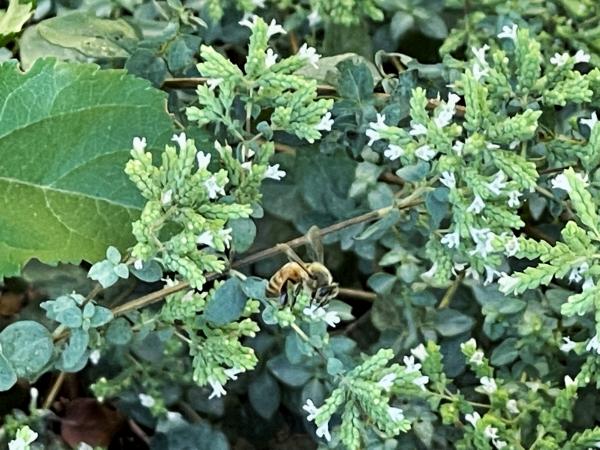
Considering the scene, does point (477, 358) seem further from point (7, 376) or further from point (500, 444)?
point (7, 376)

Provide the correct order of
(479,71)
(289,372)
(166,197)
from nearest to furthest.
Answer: (166,197)
(479,71)
(289,372)

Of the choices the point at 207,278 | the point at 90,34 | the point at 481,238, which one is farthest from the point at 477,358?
the point at 90,34

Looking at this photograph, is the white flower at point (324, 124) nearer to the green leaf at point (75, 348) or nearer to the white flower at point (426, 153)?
the white flower at point (426, 153)

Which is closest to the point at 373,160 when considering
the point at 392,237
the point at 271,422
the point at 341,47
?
the point at 392,237

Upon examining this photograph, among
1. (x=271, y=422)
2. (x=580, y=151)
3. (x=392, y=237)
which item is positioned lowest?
(x=271, y=422)

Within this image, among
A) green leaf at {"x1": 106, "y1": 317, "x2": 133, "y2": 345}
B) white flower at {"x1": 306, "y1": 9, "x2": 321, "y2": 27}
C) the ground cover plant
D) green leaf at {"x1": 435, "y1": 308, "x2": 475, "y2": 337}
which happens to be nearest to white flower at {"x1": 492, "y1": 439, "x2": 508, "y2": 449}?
the ground cover plant

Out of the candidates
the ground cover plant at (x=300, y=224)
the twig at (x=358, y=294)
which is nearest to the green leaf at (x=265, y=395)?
the ground cover plant at (x=300, y=224)

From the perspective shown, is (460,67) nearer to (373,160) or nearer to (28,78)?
(373,160)
